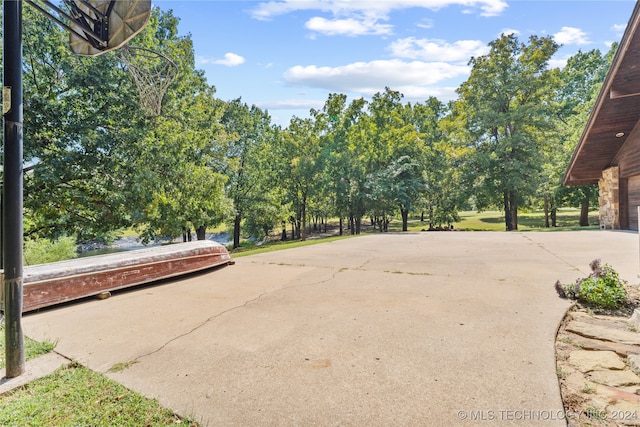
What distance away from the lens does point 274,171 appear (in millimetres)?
23359

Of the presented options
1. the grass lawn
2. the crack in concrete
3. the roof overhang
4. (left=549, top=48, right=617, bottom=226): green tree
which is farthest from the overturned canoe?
(left=549, top=48, right=617, bottom=226): green tree

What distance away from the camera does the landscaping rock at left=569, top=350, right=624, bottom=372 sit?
8.29ft

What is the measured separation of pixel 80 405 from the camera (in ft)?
6.98

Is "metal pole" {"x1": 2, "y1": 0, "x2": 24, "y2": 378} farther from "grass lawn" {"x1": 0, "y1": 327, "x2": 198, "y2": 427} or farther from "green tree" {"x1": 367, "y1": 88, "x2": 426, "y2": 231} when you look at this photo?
"green tree" {"x1": 367, "y1": 88, "x2": 426, "y2": 231}

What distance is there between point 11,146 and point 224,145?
1651 cm

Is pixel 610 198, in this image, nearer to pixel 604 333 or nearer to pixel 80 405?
pixel 604 333

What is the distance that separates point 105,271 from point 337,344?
3.86 meters

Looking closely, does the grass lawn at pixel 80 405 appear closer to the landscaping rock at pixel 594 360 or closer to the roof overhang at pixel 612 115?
the landscaping rock at pixel 594 360

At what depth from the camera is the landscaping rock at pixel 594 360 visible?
2.53 m

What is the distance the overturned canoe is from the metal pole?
6.17 ft

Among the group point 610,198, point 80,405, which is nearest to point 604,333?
point 80,405

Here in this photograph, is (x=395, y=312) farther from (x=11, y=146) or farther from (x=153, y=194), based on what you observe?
(x=153, y=194)

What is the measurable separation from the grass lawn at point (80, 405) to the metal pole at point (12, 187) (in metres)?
0.41

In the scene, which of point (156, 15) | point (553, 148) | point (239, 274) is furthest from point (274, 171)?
point (553, 148)
